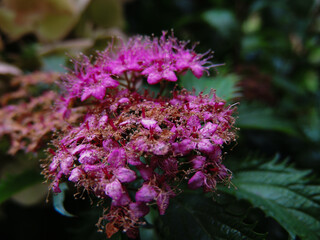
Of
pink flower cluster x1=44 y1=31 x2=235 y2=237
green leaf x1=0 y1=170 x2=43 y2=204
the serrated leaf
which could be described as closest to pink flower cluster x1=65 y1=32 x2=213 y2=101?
pink flower cluster x1=44 y1=31 x2=235 y2=237

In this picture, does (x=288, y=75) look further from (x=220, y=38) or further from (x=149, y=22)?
(x=149, y=22)

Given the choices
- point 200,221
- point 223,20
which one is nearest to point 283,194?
point 200,221

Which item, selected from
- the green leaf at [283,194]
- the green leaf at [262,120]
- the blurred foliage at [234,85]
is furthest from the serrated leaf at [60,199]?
the green leaf at [262,120]

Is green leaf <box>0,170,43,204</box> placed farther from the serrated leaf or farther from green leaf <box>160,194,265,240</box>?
green leaf <box>160,194,265,240</box>

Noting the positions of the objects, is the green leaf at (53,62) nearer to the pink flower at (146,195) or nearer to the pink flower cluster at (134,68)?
the pink flower cluster at (134,68)

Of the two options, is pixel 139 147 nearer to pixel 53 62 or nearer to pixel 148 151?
pixel 148 151

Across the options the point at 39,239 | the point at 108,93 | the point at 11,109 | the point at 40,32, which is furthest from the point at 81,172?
the point at 40,32
